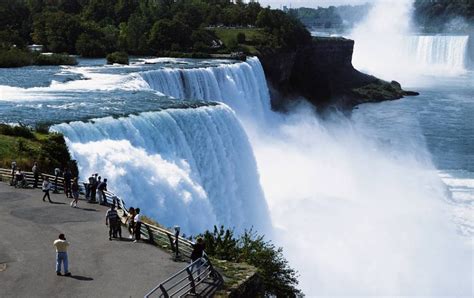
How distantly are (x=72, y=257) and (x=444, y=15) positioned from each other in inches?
7220

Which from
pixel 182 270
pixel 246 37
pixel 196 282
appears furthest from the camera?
pixel 246 37

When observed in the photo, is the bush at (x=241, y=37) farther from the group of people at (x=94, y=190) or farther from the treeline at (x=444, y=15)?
the treeline at (x=444, y=15)

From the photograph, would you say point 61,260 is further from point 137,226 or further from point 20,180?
point 20,180

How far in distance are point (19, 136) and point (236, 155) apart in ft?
36.3

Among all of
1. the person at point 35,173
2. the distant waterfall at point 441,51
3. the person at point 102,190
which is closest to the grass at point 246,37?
the distant waterfall at point 441,51

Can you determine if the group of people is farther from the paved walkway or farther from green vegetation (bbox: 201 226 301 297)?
green vegetation (bbox: 201 226 301 297)

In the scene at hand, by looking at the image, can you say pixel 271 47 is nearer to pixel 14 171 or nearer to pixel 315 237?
pixel 315 237

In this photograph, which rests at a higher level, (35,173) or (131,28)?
(131,28)

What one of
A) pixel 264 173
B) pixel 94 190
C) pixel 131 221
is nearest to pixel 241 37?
pixel 264 173

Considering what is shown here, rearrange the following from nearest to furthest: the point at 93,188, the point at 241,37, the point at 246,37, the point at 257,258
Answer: the point at 257,258, the point at 93,188, the point at 241,37, the point at 246,37

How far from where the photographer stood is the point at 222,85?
52.0 m

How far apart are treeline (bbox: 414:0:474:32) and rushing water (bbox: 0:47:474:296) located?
408ft

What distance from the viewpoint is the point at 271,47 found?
7688 centimetres

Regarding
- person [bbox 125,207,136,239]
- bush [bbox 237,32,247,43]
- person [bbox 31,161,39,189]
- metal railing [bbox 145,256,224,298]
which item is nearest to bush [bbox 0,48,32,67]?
bush [bbox 237,32,247,43]
